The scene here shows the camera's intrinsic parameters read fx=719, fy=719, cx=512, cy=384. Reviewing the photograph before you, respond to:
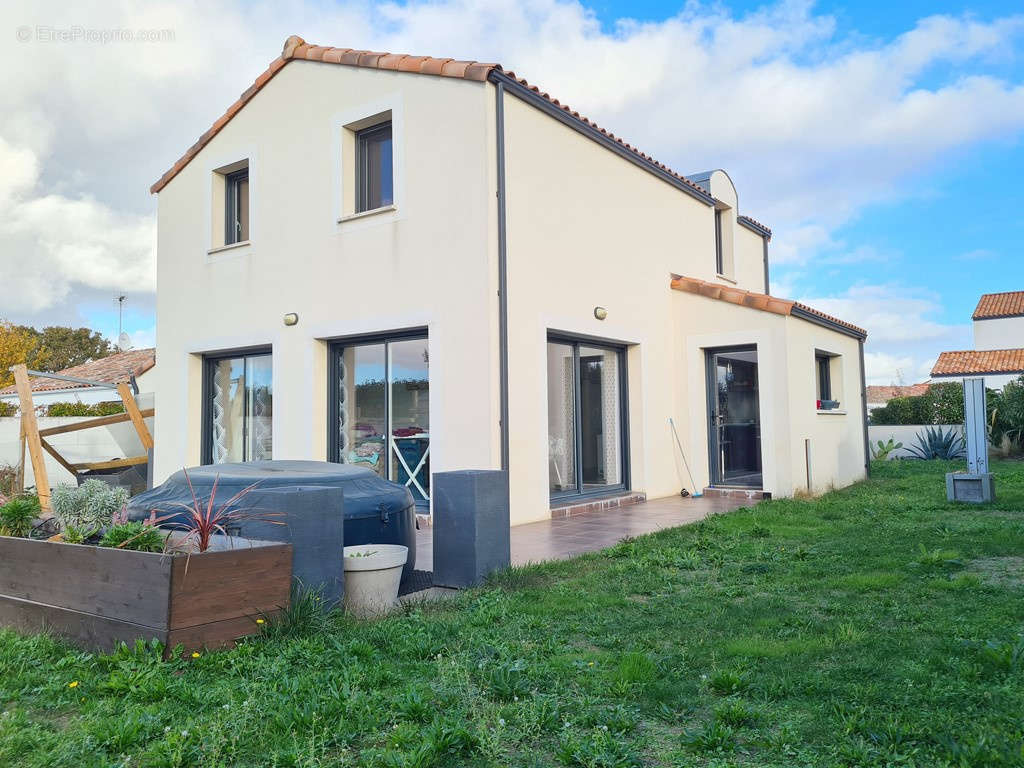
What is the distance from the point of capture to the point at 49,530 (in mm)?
5180

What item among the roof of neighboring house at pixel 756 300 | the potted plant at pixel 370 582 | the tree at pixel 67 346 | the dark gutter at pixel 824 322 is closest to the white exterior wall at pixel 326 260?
the potted plant at pixel 370 582

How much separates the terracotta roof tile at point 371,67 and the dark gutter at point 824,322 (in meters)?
3.41

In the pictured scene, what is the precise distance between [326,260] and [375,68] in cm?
269

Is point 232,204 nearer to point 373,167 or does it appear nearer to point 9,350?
point 373,167

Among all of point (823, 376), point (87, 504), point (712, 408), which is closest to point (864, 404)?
point (823, 376)

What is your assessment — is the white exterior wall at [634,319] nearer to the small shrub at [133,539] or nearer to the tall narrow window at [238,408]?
the tall narrow window at [238,408]

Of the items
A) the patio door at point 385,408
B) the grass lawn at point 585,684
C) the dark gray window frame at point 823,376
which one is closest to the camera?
the grass lawn at point 585,684

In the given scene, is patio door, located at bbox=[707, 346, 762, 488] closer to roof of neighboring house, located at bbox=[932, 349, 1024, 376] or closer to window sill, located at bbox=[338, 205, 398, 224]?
window sill, located at bbox=[338, 205, 398, 224]

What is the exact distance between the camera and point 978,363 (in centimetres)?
3195

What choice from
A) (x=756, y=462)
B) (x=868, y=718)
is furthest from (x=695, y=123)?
(x=868, y=718)

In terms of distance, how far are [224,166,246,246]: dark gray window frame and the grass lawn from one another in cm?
895

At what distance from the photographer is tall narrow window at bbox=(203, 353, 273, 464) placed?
1116 cm

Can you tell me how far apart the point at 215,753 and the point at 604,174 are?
381 inches

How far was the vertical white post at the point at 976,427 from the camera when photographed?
9.46 metres
